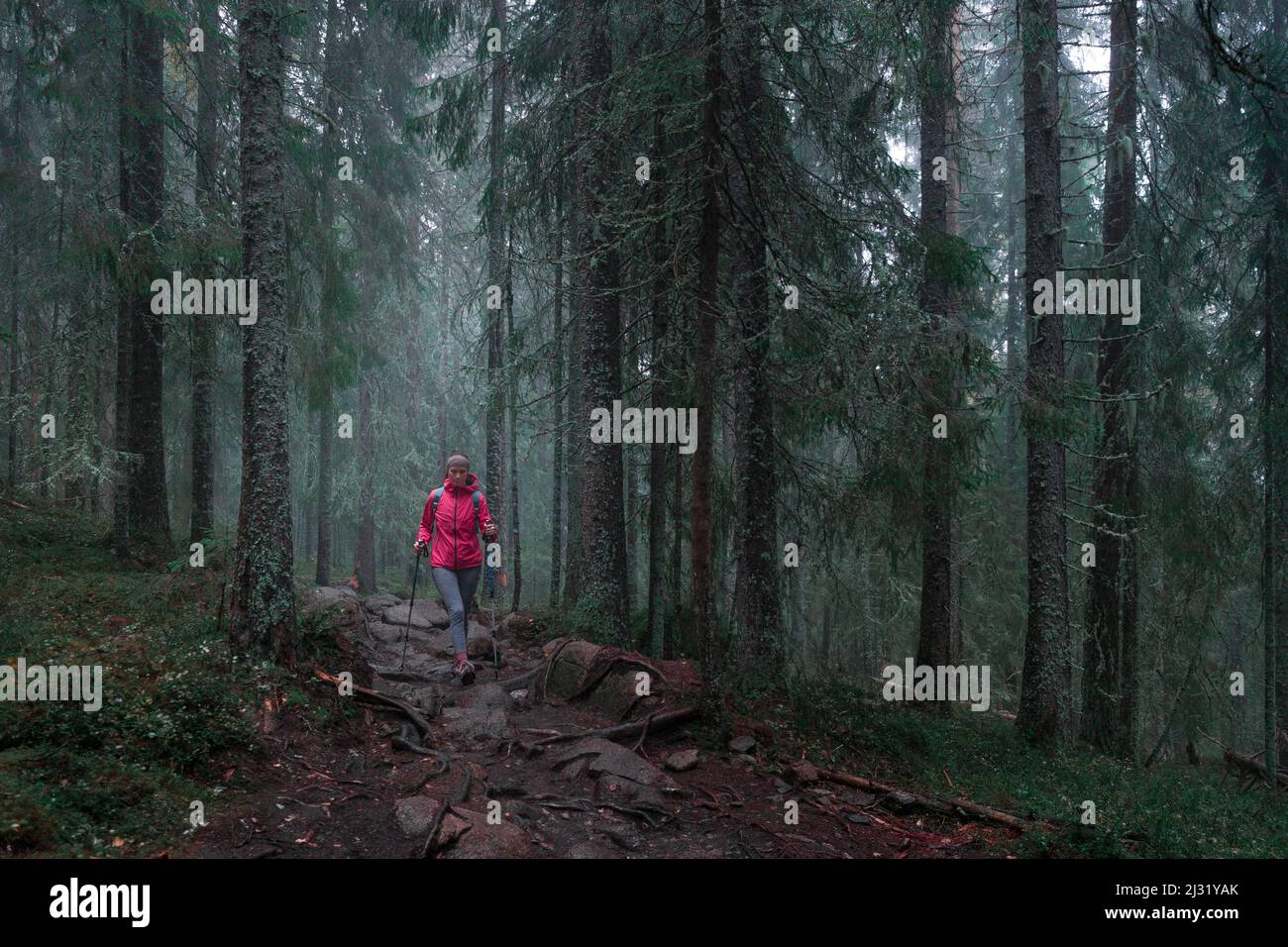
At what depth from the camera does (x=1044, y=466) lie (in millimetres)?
10539

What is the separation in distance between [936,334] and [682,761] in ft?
18.4

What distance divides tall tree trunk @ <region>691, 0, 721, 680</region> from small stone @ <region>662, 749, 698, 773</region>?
0.76 m

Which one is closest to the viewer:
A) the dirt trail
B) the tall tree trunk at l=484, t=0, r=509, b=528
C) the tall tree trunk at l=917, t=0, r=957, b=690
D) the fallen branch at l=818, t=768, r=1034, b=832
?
the dirt trail

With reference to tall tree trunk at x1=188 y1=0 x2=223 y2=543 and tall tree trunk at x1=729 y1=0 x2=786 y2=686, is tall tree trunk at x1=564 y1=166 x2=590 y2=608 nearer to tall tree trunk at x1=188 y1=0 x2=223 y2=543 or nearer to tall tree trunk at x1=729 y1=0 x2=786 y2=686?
tall tree trunk at x1=729 y1=0 x2=786 y2=686

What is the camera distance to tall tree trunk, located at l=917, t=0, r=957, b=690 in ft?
29.5

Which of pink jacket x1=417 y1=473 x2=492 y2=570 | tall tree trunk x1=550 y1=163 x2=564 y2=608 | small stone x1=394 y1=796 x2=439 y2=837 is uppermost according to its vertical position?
tall tree trunk x1=550 y1=163 x2=564 y2=608

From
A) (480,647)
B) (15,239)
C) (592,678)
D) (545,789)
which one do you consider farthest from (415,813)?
(15,239)

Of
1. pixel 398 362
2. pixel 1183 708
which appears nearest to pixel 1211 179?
pixel 1183 708

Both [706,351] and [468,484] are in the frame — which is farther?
[468,484]

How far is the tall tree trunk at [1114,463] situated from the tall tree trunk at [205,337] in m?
14.2

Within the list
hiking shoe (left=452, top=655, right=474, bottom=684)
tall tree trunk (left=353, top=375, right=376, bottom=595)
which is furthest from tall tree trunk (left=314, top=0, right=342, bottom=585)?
hiking shoe (left=452, top=655, right=474, bottom=684)

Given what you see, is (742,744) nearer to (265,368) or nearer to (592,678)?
(592,678)

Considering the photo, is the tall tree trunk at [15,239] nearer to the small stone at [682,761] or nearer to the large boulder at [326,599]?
the large boulder at [326,599]
